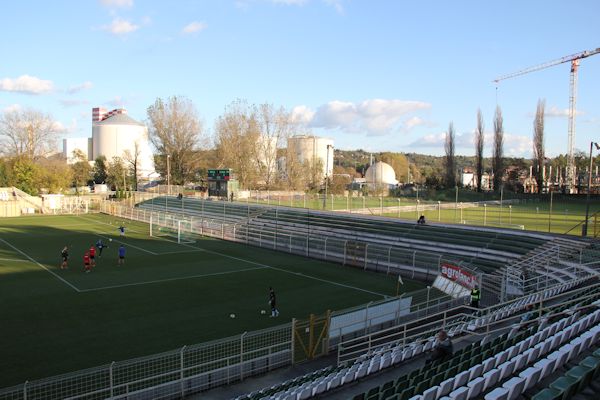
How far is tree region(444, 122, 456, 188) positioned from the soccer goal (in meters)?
59.0

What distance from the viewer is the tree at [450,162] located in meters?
90.3

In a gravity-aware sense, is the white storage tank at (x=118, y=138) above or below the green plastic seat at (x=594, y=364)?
above

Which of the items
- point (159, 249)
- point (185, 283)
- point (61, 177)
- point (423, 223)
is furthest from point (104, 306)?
point (61, 177)

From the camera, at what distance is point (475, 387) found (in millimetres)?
7922

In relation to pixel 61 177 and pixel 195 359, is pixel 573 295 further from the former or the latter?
pixel 61 177

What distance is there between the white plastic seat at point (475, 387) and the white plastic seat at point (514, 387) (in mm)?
489

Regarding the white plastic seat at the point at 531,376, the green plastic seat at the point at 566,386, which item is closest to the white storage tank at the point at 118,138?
the white plastic seat at the point at 531,376

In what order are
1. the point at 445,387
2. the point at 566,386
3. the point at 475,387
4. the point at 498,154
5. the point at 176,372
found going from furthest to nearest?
the point at 498,154 → the point at 176,372 → the point at 445,387 → the point at 475,387 → the point at 566,386

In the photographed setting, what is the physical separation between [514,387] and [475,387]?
2.24 feet

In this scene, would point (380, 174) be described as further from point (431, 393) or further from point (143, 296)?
point (431, 393)

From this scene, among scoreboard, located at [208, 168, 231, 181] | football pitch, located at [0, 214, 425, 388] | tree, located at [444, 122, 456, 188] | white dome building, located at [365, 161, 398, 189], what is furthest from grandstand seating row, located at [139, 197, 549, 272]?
white dome building, located at [365, 161, 398, 189]

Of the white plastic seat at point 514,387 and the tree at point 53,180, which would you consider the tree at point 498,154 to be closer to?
the tree at point 53,180

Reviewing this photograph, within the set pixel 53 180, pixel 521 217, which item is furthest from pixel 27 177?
pixel 521 217

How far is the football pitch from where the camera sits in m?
14.7
